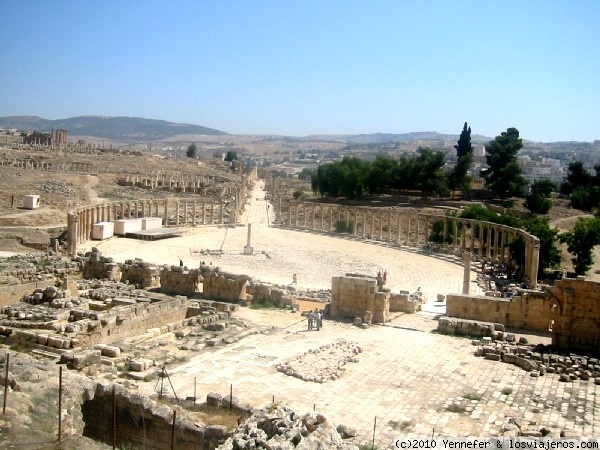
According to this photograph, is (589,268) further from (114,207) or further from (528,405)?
(114,207)

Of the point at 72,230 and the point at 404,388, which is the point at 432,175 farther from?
the point at 404,388

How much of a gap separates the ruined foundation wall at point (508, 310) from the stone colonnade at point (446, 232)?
11122 mm

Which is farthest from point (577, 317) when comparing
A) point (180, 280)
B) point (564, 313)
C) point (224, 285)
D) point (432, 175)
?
point (432, 175)

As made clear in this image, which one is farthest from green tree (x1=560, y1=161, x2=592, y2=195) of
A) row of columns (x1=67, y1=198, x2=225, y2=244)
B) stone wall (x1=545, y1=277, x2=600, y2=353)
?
stone wall (x1=545, y1=277, x2=600, y2=353)

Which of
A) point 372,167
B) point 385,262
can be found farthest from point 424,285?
point 372,167

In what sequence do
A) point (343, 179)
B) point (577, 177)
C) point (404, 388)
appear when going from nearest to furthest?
point (404, 388) < point (343, 179) < point (577, 177)

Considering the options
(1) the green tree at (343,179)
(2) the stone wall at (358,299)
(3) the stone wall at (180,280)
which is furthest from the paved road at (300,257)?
(1) the green tree at (343,179)

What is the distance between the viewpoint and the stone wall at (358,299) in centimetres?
2675

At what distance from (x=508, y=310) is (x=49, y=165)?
75.1m

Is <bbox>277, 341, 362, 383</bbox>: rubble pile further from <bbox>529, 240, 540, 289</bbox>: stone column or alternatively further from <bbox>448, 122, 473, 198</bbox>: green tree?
<bbox>448, 122, 473, 198</bbox>: green tree

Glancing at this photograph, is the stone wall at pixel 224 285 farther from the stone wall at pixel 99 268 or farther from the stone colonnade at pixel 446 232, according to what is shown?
the stone colonnade at pixel 446 232

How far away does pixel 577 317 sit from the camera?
23359mm

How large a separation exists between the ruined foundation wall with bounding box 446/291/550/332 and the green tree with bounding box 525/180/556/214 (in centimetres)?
4622

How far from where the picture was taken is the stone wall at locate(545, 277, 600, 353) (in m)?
23.1
